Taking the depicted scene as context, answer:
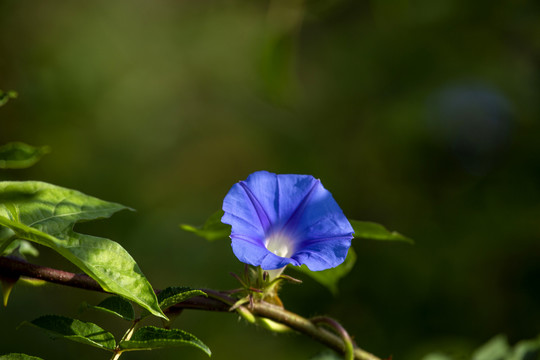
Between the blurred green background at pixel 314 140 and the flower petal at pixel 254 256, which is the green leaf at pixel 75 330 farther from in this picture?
the blurred green background at pixel 314 140

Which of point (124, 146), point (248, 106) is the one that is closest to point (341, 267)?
point (124, 146)

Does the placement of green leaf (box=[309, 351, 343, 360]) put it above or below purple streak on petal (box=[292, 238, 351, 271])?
below

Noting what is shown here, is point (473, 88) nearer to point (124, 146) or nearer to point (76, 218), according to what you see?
point (124, 146)

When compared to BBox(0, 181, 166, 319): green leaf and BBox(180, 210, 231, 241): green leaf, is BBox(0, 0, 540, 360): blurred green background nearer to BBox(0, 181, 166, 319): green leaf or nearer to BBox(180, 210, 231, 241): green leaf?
BBox(180, 210, 231, 241): green leaf

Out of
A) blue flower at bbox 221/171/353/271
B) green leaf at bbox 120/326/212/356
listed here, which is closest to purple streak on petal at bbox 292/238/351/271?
blue flower at bbox 221/171/353/271

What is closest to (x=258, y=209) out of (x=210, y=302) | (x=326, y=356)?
(x=210, y=302)

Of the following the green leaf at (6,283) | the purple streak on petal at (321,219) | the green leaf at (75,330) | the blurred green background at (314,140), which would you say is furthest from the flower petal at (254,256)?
the blurred green background at (314,140)
